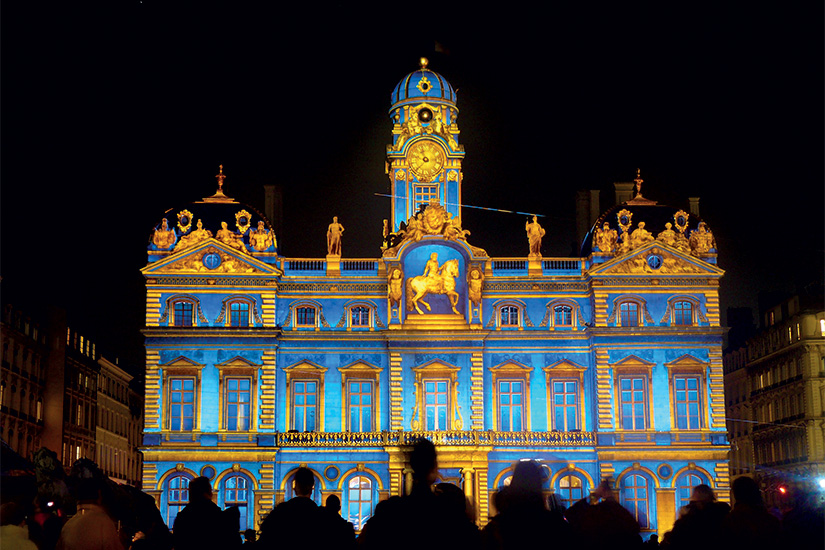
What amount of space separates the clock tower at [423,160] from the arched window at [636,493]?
660 inches

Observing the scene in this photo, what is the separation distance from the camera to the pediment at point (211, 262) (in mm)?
59812

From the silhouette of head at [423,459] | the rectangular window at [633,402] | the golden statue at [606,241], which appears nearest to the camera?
the silhouette of head at [423,459]

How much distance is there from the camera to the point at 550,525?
12164mm

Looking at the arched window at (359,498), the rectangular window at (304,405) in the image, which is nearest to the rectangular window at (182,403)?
the rectangular window at (304,405)

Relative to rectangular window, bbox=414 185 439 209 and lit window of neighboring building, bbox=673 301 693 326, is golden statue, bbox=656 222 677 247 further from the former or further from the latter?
rectangular window, bbox=414 185 439 209

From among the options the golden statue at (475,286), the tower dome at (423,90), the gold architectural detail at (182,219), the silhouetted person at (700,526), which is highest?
the tower dome at (423,90)

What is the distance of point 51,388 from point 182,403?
65.8 ft

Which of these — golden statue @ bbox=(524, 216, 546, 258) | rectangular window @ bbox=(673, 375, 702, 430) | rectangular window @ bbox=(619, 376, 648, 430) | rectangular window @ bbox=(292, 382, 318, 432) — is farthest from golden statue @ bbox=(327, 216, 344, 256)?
rectangular window @ bbox=(673, 375, 702, 430)

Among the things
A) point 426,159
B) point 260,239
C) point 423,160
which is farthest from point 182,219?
point 426,159

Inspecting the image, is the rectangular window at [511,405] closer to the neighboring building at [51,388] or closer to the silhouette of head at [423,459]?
the neighboring building at [51,388]

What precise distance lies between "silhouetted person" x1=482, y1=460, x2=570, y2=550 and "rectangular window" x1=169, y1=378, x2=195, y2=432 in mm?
48245

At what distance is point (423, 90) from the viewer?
215 ft

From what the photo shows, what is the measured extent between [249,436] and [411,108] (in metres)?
20.0

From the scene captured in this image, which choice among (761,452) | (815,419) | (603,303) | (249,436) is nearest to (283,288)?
(249,436)
